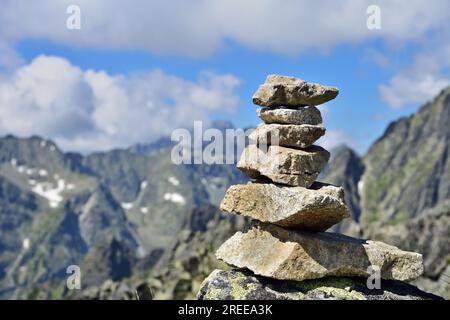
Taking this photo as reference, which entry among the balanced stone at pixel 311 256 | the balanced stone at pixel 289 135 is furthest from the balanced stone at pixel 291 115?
the balanced stone at pixel 311 256

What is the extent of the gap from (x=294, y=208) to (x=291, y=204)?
19cm

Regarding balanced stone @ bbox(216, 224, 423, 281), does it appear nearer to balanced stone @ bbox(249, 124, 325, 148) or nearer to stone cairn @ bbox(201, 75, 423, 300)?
stone cairn @ bbox(201, 75, 423, 300)

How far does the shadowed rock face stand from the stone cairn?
0.33 meters

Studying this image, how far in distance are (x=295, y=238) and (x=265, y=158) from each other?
9.85 feet

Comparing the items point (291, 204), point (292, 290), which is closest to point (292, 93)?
point (291, 204)

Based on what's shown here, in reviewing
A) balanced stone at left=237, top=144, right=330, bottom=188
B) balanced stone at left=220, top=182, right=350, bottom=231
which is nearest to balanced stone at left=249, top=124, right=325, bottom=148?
balanced stone at left=237, top=144, right=330, bottom=188

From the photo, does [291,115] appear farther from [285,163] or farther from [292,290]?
[292,290]

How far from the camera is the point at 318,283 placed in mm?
19672

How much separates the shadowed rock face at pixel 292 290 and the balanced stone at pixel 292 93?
20.3 ft

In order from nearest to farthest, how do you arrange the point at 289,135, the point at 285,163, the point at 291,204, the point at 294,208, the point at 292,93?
the point at 294,208
the point at 291,204
the point at 285,163
the point at 289,135
the point at 292,93

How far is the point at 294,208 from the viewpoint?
63.4 feet
